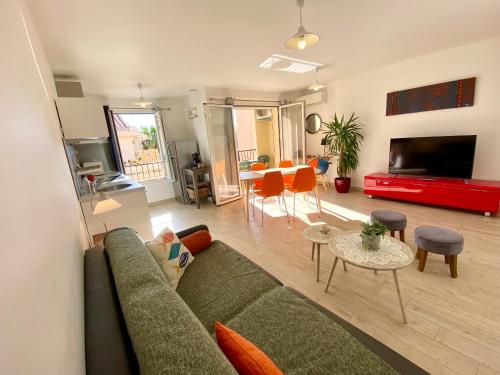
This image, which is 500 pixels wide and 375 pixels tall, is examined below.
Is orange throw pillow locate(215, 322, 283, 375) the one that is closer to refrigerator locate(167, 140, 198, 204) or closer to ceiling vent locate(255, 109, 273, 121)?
refrigerator locate(167, 140, 198, 204)

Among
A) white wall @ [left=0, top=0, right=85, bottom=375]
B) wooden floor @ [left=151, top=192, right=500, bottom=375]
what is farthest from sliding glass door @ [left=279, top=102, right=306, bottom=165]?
white wall @ [left=0, top=0, right=85, bottom=375]

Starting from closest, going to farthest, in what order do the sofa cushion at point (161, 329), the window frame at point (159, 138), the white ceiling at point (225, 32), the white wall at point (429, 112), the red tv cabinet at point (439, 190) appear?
the sofa cushion at point (161, 329), the white ceiling at point (225, 32), the red tv cabinet at point (439, 190), the white wall at point (429, 112), the window frame at point (159, 138)

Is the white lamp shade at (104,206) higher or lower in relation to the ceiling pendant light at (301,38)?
lower

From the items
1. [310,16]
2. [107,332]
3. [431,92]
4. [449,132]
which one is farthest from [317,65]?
[107,332]

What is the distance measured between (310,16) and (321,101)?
338cm

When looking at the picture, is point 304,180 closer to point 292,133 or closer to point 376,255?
point 376,255

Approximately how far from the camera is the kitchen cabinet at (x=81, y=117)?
2.42 metres

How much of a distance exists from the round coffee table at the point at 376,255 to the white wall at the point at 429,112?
301 cm

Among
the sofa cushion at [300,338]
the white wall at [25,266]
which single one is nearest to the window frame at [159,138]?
the white wall at [25,266]

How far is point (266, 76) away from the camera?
161 inches

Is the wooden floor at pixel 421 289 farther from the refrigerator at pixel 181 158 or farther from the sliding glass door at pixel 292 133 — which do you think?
the sliding glass door at pixel 292 133

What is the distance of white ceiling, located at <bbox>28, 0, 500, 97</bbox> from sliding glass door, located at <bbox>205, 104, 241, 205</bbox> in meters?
1.19

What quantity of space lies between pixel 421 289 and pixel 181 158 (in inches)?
179

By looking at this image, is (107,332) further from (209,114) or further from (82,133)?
(209,114)
